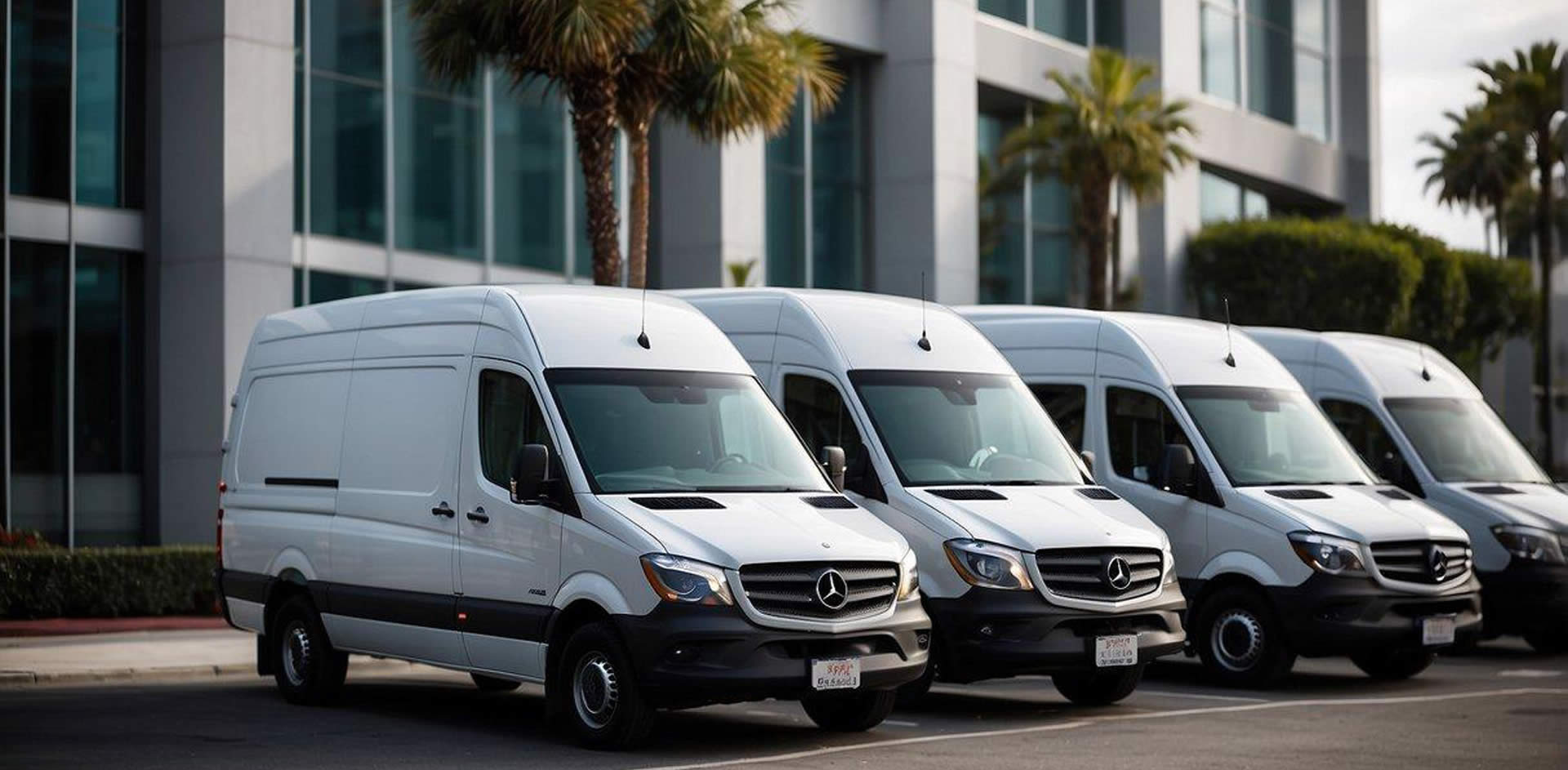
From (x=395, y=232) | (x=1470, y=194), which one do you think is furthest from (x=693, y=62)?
(x=1470, y=194)

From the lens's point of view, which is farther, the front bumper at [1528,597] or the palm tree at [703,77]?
the palm tree at [703,77]

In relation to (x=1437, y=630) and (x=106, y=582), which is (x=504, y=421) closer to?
(x=1437, y=630)

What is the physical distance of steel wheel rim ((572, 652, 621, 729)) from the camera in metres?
11.0

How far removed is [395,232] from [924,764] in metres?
17.0

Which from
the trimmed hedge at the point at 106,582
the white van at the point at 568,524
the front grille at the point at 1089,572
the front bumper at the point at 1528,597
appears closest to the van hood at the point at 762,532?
the white van at the point at 568,524

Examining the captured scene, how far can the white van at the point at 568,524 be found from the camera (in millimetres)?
10805

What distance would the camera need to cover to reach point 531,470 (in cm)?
1108

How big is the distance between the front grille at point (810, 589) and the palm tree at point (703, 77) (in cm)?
1071

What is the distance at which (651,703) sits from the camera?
35.6 feet

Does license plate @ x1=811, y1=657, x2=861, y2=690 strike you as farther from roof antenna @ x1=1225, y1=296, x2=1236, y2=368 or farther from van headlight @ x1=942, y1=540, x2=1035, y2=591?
roof antenna @ x1=1225, y1=296, x2=1236, y2=368

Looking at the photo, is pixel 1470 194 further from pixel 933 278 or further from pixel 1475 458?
pixel 1475 458

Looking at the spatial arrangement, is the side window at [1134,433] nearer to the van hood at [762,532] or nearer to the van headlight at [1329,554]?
the van headlight at [1329,554]

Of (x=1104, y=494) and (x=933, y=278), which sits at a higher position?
(x=933, y=278)

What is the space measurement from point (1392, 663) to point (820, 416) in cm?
517
